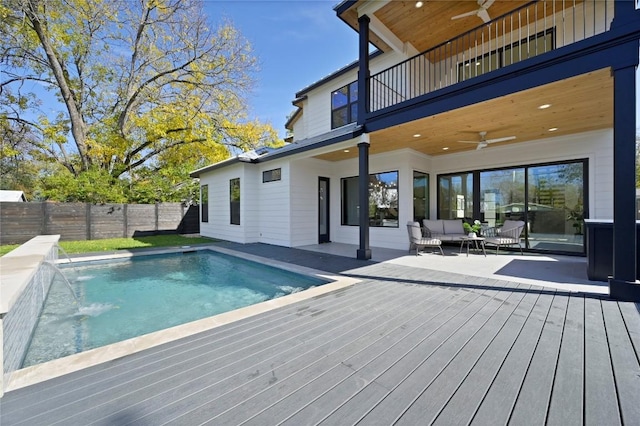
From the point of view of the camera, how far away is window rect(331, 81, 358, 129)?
894cm

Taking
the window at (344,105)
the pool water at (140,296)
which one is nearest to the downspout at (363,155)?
the pool water at (140,296)

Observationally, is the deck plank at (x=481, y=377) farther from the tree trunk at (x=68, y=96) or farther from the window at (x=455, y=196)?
the tree trunk at (x=68, y=96)

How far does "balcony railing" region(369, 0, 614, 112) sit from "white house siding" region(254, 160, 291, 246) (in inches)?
134

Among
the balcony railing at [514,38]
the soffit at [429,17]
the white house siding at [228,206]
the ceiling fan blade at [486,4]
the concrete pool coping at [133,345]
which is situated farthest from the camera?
the white house siding at [228,206]

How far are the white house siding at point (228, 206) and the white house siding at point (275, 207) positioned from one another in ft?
0.90

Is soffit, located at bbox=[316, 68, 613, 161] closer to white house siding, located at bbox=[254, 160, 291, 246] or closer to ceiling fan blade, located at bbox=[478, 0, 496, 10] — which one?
ceiling fan blade, located at bbox=[478, 0, 496, 10]

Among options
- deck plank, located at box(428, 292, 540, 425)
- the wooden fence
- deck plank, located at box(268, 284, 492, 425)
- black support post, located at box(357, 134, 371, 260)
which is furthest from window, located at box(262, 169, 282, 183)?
deck plank, located at box(428, 292, 540, 425)

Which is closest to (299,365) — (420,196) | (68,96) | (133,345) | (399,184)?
(133,345)

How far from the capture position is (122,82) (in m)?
14.3

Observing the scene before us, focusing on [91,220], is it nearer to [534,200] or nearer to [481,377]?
[481,377]

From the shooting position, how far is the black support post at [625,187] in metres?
3.09

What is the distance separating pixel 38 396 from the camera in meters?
1.58

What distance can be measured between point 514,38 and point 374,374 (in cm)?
835

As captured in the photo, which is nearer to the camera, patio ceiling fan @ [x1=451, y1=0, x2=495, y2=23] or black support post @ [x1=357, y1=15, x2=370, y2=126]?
patio ceiling fan @ [x1=451, y1=0, x2=495, y2=23]
